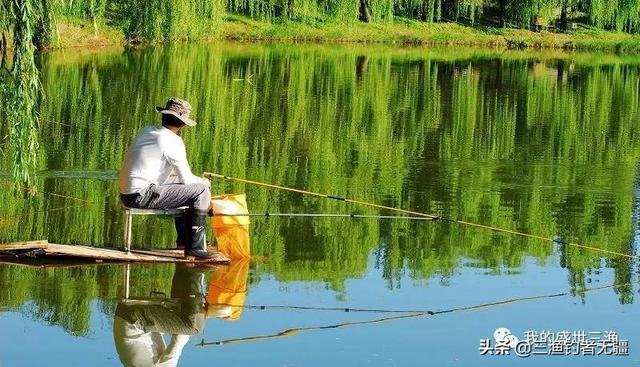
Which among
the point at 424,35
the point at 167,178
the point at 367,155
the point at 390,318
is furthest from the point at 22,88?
the point at 424,35

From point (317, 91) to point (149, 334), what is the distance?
24938 mm

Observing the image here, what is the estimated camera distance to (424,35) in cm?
6556

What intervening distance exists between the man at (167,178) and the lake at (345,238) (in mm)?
497

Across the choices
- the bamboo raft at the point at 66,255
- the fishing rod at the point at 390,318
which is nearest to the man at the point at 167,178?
the bamboo raft at the point at 66,255

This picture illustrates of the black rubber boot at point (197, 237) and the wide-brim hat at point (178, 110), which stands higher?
the wide-brim hat at point (178, 110)

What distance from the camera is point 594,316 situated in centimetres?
1036

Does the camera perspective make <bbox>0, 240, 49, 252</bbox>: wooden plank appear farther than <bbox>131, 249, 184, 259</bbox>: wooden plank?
No

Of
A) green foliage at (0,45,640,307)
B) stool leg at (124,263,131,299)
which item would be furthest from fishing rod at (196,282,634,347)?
stool leg at (124,263,131,299)

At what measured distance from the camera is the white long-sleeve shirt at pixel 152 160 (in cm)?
1139

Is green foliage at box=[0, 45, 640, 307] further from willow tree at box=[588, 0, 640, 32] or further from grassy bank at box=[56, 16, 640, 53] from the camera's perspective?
willow tree at box=[588, 0, 640, 32]

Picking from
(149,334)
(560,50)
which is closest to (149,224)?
(149,334)

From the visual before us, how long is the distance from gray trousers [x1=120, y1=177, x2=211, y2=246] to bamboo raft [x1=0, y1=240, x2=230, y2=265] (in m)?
0.32

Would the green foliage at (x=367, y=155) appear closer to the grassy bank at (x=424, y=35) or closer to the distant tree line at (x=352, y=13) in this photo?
the distant tree line at (x=352, y=13)

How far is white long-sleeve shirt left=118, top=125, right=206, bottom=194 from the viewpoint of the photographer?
1139cm
